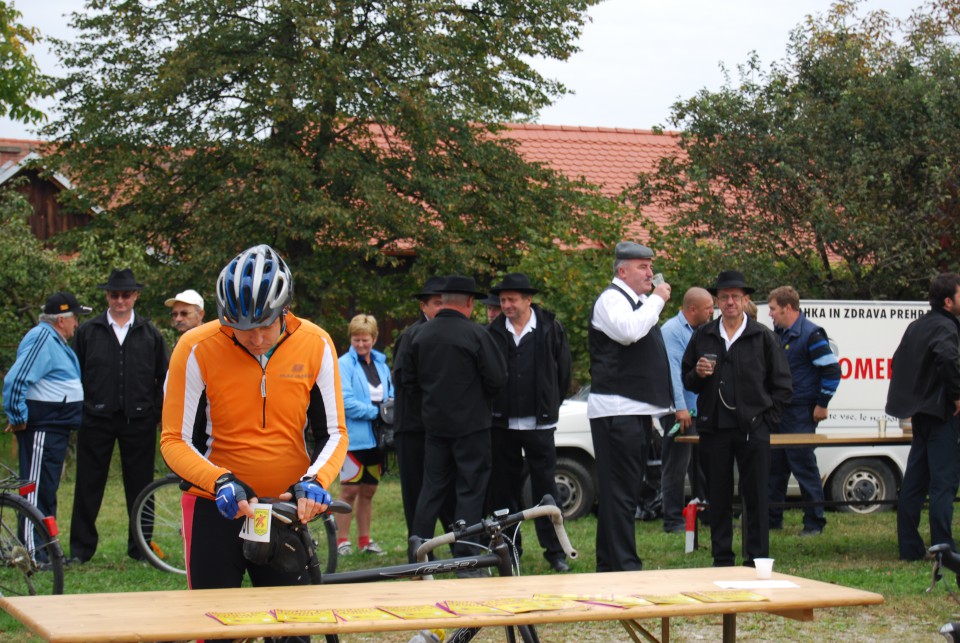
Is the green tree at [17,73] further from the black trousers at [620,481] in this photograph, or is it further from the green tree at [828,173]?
the black trousers at [620,481]

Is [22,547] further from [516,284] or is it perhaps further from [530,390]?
[516,284]

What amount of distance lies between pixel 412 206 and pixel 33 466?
12.0 meters

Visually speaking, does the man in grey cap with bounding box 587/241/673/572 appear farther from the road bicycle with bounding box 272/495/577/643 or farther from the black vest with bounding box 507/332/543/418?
the road bicycle with bounding box 272/495/577/643

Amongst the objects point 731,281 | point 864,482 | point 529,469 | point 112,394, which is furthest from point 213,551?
point 864,482

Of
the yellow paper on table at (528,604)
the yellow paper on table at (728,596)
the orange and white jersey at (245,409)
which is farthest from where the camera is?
the orange and white jersey at (245,409)

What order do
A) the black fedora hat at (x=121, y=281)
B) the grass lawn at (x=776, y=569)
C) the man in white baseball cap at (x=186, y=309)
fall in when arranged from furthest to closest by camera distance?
1. the man in white baseball cap at (x=186, y=309)
2. the black fedora hat at (x=121, y=281)
3. the grass lawn at (x=776, y=569)

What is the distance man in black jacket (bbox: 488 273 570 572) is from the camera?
876 centimetres

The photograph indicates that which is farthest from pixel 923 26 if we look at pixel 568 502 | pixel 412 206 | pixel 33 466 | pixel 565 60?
pixel 33 466

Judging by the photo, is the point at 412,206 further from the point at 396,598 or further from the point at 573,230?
the point at 396,598

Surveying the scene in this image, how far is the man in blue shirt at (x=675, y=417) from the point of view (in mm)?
11031

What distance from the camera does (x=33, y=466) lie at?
30.0ft

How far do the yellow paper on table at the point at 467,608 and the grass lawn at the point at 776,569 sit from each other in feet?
10.2

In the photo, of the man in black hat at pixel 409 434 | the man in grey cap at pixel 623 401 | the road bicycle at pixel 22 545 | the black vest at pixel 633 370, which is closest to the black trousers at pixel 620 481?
the man in grey cap at pixel 623 401

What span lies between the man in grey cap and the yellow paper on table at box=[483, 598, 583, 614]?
4.14m
